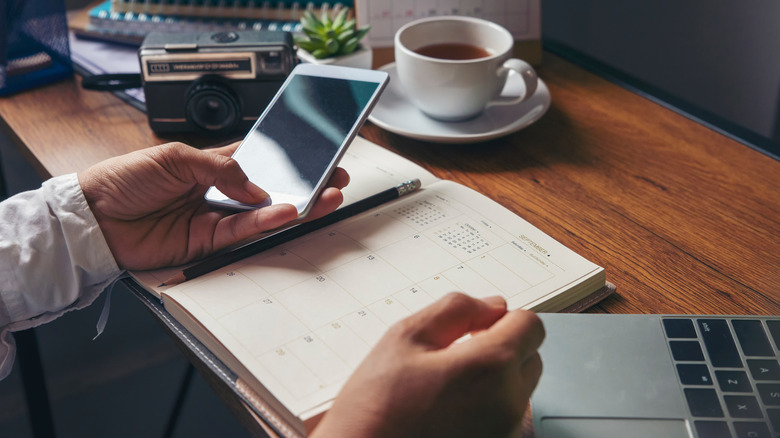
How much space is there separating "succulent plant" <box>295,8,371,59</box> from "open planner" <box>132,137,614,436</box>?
0.30m

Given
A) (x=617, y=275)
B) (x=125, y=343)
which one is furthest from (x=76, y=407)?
(x=617, y=275)

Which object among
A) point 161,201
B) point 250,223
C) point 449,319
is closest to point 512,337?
point 449,319

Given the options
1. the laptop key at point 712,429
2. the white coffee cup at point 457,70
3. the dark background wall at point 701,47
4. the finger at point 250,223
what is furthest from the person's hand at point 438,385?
the dark background wall at point 701,47

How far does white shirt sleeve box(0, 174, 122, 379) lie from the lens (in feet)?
1.95

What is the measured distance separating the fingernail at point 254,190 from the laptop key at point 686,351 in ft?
1.29

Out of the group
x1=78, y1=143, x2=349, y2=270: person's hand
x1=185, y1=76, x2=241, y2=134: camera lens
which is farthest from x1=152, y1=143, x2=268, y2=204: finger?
x1=185, y1=76, x2=241, y2=134: camera lens

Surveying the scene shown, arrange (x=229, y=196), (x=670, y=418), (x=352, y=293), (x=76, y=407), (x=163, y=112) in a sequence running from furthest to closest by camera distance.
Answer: (x=76, y=407) < (x=163, y=112) < (x=229, y=196) < (x=352, y=293) < (x=670, y=418)

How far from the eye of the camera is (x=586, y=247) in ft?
2.12

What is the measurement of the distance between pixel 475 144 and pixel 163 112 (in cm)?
41

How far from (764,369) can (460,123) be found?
0.49m

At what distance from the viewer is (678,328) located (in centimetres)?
51

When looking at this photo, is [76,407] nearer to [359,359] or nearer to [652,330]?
[359,359]

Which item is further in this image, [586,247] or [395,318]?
[586,247]

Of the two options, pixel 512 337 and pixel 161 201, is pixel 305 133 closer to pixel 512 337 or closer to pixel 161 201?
pixel 161 201
